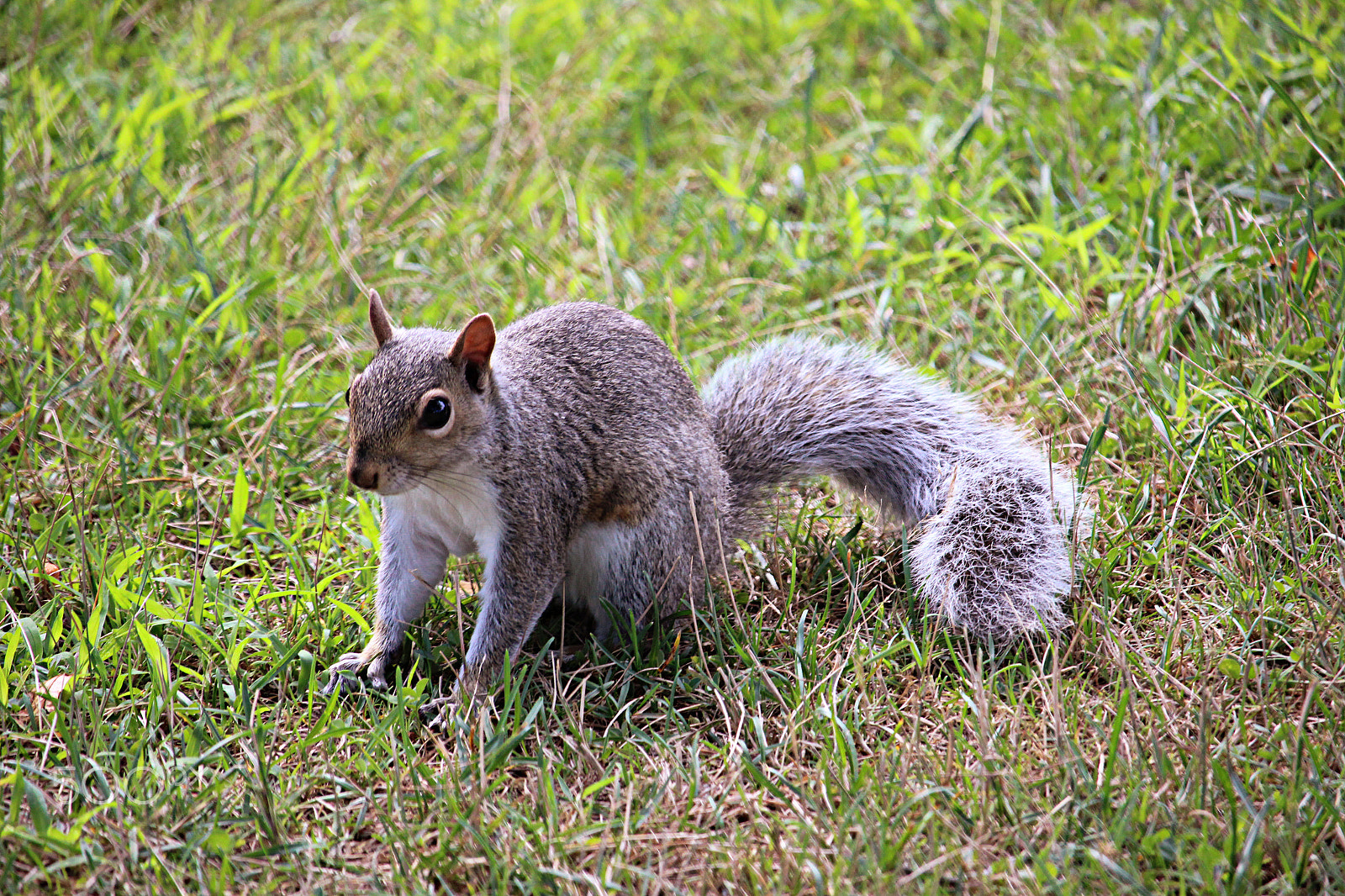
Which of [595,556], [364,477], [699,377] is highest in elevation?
[364,477]

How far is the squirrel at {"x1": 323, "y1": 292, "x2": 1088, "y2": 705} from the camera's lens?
2236 millimetres

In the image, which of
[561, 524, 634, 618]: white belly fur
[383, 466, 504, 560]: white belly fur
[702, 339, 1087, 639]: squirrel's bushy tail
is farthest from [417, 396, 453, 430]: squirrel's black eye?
[702, 339, 1087, 639]: squirrel's bushy tail

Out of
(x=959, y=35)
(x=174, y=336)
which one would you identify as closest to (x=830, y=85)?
(x=959, y=35)

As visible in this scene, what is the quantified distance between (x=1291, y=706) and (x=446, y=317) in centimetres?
234

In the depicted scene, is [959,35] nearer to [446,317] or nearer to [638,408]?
[446,317]

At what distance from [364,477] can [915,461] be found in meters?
1.24

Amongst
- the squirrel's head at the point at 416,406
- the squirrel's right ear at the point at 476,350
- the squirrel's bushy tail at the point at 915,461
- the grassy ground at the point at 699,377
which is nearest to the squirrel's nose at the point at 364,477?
the squirrel's head at the point at 416,406

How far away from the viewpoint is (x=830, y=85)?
4539mm

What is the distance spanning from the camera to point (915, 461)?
8.83ft

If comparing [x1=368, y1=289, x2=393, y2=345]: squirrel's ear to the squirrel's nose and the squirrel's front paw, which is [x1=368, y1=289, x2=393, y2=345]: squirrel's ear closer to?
the squirrel's nose

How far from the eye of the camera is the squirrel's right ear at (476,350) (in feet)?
7.25

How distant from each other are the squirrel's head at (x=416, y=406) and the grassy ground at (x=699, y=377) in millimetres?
402

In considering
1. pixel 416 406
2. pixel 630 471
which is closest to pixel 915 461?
pixel 630 471

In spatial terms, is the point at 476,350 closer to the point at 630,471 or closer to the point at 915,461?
the point at 630,471
